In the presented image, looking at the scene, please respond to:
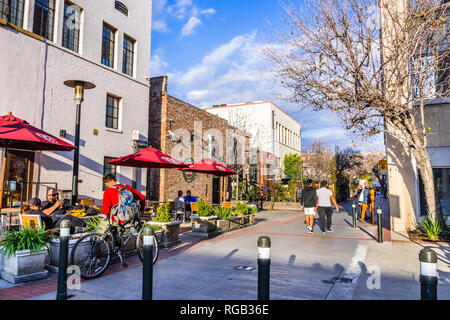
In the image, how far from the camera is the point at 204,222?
9875mm

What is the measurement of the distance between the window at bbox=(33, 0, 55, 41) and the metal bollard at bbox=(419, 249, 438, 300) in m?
12.6

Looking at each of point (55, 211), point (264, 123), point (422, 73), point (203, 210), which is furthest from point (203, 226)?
point (264, 123)

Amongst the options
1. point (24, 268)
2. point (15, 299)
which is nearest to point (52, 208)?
point (24, 268)

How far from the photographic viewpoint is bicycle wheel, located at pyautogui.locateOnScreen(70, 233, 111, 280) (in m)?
5.21

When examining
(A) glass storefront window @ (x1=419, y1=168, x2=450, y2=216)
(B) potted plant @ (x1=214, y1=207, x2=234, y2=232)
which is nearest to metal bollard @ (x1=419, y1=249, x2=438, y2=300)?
(B) potted plant @ (x1=214, y1=207, x2=234, y2=232)

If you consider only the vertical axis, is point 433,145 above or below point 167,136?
below

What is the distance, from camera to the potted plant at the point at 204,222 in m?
9.83

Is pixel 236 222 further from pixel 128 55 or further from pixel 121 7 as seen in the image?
pixel 121 7

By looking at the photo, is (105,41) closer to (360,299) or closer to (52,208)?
(52,208)

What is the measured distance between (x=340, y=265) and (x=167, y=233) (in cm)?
388

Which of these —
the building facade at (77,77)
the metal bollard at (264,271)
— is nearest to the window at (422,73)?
the metal bollard at (264,271)

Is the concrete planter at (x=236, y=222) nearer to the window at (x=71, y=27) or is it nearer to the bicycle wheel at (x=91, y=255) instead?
the bicycle wheel at (x=91, y=255)

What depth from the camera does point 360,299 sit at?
440 centimetres

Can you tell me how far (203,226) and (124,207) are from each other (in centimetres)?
420
